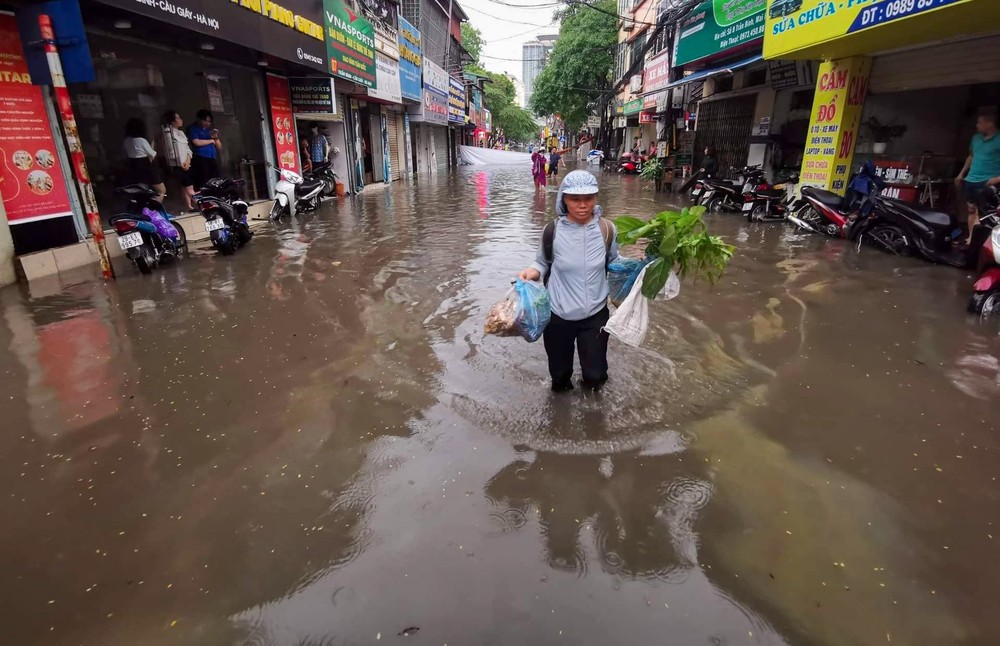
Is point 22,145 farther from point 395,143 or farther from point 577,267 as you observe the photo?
point 395,143

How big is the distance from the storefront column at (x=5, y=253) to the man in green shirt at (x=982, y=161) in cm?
1155

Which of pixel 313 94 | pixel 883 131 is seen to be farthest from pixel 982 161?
pixel 313 94

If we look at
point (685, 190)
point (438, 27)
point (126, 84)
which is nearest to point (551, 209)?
point (685, 190)

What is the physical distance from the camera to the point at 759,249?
835 centimetres

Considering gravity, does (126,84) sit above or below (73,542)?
above

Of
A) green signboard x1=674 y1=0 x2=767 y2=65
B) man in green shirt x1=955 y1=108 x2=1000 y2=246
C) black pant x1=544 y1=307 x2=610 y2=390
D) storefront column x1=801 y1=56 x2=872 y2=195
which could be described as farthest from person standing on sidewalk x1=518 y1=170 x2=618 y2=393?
green signboard x1=674 y1=0 x2=767 y2=65

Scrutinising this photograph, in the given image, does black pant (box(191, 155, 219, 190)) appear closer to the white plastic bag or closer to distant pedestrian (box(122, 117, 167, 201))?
distant pedestrian (box(122, 117, 167, 201))

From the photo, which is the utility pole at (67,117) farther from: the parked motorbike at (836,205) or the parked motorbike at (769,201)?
the parked motorbike at (769,201)

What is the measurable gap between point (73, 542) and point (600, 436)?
2.65 meters

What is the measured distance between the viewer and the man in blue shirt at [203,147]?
31.8 ft

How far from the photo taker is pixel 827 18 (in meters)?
8.37

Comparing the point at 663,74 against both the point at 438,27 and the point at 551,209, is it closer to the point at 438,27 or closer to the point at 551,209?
the point at 551,209

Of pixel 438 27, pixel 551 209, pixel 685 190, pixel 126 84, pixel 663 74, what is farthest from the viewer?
pixel 438 27

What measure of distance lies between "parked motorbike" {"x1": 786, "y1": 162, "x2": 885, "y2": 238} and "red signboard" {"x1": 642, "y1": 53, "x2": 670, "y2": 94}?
9927 mm
